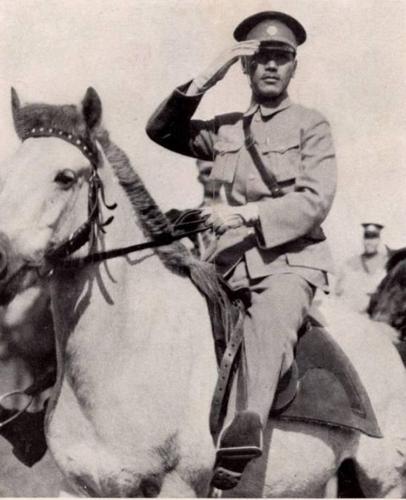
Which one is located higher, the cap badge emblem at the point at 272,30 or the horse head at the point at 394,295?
the cap badge emblem at the point at 272,30

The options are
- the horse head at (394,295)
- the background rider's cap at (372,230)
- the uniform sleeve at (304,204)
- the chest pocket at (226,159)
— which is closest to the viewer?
the uniform sleeve at (304,204)

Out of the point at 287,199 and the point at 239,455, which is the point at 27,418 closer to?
the point at 239,455

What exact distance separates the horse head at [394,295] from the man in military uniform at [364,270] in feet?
8.04

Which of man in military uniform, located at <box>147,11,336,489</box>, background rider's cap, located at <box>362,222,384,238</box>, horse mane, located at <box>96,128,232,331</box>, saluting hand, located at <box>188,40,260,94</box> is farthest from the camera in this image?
background rider's cap, located at <box>362,222,384,238</box>

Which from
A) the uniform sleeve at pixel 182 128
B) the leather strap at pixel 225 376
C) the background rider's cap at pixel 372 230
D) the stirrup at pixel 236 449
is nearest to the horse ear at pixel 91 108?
the uniform sleeve at pixel 182 128

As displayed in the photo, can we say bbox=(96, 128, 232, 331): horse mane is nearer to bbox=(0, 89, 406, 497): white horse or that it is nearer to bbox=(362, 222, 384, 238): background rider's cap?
bbox=(0, 89, 406, 497): white horse

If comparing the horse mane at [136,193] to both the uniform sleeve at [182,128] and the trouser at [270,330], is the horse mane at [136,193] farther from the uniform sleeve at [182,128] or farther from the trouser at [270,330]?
the uniform sleeve at [182,128]

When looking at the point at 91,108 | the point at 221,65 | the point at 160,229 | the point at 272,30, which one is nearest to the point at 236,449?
the point at 160,229

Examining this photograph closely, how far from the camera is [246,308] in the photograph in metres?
4.34

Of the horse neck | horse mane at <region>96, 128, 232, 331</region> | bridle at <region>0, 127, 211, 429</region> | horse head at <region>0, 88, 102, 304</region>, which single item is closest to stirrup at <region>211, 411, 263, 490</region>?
the horse neck

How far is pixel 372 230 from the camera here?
9312 mm

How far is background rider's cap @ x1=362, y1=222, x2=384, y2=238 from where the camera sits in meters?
9.23

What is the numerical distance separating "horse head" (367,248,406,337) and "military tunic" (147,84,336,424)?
1.51m

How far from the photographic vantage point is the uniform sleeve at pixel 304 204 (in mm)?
4375
